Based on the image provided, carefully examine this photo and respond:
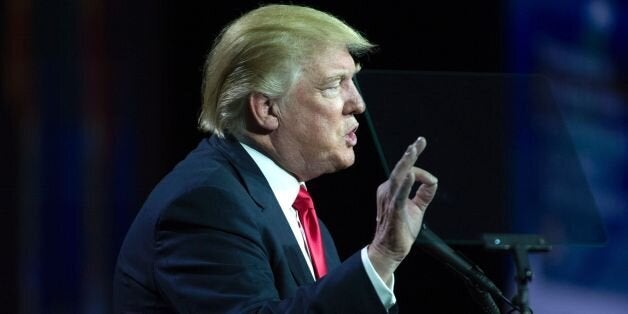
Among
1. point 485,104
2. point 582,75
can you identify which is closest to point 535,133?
point 485,104

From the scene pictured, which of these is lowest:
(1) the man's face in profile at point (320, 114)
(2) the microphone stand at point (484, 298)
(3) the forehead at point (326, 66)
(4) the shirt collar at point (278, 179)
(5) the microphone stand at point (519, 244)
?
(2) the microphone stand at point (484, 298)

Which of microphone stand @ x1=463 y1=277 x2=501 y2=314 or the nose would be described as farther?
the nose

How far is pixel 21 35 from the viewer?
8.33ft

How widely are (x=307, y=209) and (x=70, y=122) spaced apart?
0.96 meters

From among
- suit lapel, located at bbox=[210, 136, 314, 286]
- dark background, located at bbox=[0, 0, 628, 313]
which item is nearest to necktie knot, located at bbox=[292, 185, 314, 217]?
suit lapel, located at bbox=[210, 136, 314, 286]

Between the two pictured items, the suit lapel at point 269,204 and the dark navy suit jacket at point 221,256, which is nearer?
the dark navy suit jacket at point 221,256

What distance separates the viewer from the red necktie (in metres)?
1.82

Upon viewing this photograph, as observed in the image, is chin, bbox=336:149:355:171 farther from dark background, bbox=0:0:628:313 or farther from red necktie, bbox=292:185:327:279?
dark background, bbox=0:0:628:313

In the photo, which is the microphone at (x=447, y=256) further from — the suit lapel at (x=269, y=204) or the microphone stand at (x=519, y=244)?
the suit lapel at (x=269, y=204)

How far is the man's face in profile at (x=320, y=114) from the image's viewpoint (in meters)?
1.83

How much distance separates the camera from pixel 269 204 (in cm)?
171

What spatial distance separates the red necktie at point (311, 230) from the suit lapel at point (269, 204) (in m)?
0.11

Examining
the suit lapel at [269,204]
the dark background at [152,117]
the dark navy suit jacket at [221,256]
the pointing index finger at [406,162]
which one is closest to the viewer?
the pointing index finger at [406,162]

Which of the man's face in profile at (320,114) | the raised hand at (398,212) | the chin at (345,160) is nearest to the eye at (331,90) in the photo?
the man's face in profile at (320,114)
